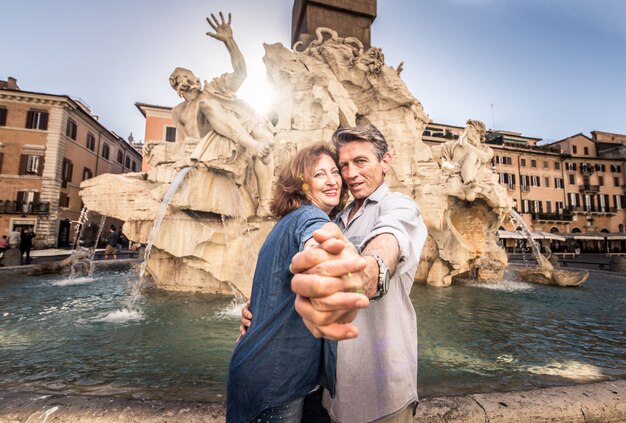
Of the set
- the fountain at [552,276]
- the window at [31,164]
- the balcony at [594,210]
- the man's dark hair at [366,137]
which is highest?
the window at [31,164]

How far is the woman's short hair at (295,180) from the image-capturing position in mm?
1121

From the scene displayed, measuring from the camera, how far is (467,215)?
775cm

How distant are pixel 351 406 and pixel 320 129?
569 cm

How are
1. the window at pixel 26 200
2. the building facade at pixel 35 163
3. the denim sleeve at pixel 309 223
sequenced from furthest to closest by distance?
the building facade at pixel 35 163 → the window at pixel 26 200 → the denim sleeve at pixel 309 223

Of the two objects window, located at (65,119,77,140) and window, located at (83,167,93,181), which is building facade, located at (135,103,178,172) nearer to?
window, located at (83,167,93,181)

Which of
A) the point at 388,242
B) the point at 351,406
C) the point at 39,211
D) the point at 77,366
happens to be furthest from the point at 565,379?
the point at 39,211

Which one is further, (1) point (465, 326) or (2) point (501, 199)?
(2) point (501, 199)

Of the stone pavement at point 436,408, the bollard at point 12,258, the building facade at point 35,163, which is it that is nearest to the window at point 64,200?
the building facade at point 35,163

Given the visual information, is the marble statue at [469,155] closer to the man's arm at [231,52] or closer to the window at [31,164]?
the man's arm at [231,52]

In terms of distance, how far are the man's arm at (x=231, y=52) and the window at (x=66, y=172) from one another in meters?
25.6

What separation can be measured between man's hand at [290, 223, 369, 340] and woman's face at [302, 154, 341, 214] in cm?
57

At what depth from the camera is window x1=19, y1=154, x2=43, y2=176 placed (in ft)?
75.0

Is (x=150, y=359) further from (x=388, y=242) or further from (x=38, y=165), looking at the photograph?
(x=38, y=165)

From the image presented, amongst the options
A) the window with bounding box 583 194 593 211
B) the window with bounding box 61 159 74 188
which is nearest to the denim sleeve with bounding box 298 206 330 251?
the window with bounding box 61 159 74 188
